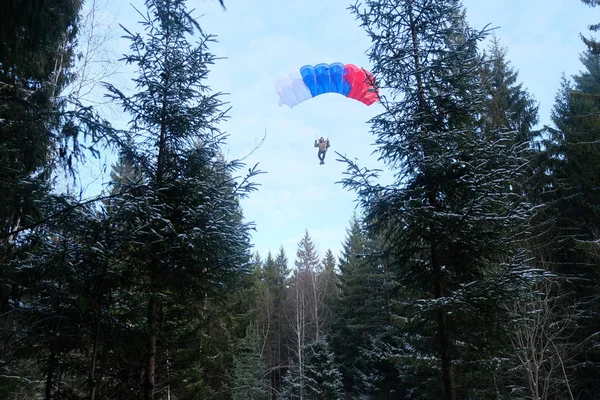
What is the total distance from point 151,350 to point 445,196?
538 centimetres

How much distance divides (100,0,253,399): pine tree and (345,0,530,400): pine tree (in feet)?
7.61

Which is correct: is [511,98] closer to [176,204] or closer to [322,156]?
[322,156]

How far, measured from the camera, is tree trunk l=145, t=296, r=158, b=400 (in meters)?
6.09

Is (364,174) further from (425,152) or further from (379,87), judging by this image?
(379,87)

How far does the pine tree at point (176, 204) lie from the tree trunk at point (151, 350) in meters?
0.01

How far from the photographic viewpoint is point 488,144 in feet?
21.0

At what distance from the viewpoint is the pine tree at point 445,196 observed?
6.00 metres

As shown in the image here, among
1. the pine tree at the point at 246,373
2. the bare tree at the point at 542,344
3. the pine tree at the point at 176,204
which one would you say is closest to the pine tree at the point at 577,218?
the bare tree at the point at 542,344

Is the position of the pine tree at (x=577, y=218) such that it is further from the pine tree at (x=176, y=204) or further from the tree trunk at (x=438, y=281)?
the pine tree at (x=176, y=204)

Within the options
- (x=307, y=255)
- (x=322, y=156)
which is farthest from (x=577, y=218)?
(x=307, y=255)

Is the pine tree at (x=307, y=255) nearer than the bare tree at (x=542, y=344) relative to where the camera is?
No

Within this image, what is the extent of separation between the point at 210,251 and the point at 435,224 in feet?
11.9

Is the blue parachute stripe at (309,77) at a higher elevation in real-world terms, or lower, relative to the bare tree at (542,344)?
higher

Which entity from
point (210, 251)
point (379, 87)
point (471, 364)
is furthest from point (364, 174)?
point (471, 364)
